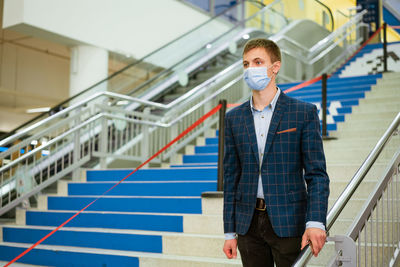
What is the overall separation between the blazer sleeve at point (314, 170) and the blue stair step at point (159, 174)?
338cm

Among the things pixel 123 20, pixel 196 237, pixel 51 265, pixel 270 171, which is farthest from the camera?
pixel 123 20

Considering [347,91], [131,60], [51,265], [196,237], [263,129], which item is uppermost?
[131,60]

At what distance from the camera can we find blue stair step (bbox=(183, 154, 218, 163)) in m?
6.40

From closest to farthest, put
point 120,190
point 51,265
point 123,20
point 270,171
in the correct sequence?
point 270,171
point 51,265
point 120,190
point 123,20

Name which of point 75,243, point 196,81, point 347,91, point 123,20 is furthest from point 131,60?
point 75,243

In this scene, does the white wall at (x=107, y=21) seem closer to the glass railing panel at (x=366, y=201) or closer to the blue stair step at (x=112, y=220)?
the blue stair step at (x=112, y=220)

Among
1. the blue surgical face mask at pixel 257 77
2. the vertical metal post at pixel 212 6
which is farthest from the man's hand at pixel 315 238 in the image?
the vertical metal post at pixel 212 6

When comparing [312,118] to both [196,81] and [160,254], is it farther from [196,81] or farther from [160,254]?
[196,81]

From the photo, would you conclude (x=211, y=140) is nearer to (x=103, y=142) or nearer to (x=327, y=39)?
(x=103, y=142)

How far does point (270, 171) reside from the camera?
1.92 meters

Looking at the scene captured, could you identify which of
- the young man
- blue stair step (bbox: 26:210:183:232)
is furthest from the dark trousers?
blue stair step (bbox: 26:210:183:232)

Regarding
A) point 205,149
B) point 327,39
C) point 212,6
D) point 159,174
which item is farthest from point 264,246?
point 212,6

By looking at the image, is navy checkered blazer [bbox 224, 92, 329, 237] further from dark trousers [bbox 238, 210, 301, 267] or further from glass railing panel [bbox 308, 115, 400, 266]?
glass railing panel [bbox 308, 115, 400, 266]

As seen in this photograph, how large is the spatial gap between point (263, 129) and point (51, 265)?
3.19 meters
